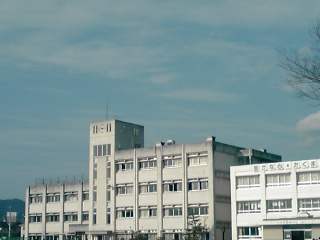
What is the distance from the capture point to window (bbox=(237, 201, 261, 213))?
75.8 meters

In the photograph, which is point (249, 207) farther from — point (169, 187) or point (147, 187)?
point (147, 187)

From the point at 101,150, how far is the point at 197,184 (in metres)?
17.5

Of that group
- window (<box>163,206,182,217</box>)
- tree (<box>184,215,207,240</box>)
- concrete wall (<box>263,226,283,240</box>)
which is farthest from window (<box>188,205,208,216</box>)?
concrete wall (<box>263,226,283,240</box>)

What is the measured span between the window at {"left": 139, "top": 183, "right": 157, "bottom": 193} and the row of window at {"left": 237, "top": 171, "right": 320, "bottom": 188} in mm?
13612

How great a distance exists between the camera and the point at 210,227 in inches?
3172

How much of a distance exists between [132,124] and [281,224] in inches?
1248

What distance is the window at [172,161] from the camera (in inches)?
3349

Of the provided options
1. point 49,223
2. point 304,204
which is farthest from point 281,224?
point 49,223

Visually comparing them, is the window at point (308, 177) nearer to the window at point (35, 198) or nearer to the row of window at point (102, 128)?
the row of window at point (102, 128)

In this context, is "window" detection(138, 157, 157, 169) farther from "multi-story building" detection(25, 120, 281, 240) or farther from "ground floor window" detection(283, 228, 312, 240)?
"ground floor window" detection(283, 228, 312, 240)

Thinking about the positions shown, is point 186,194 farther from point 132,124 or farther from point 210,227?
point 132,124

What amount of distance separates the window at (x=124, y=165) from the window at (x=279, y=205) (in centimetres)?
2254

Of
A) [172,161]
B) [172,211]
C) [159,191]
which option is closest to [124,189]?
[159,191]

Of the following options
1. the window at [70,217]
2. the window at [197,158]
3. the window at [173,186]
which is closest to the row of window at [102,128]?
the window at [173,186]
